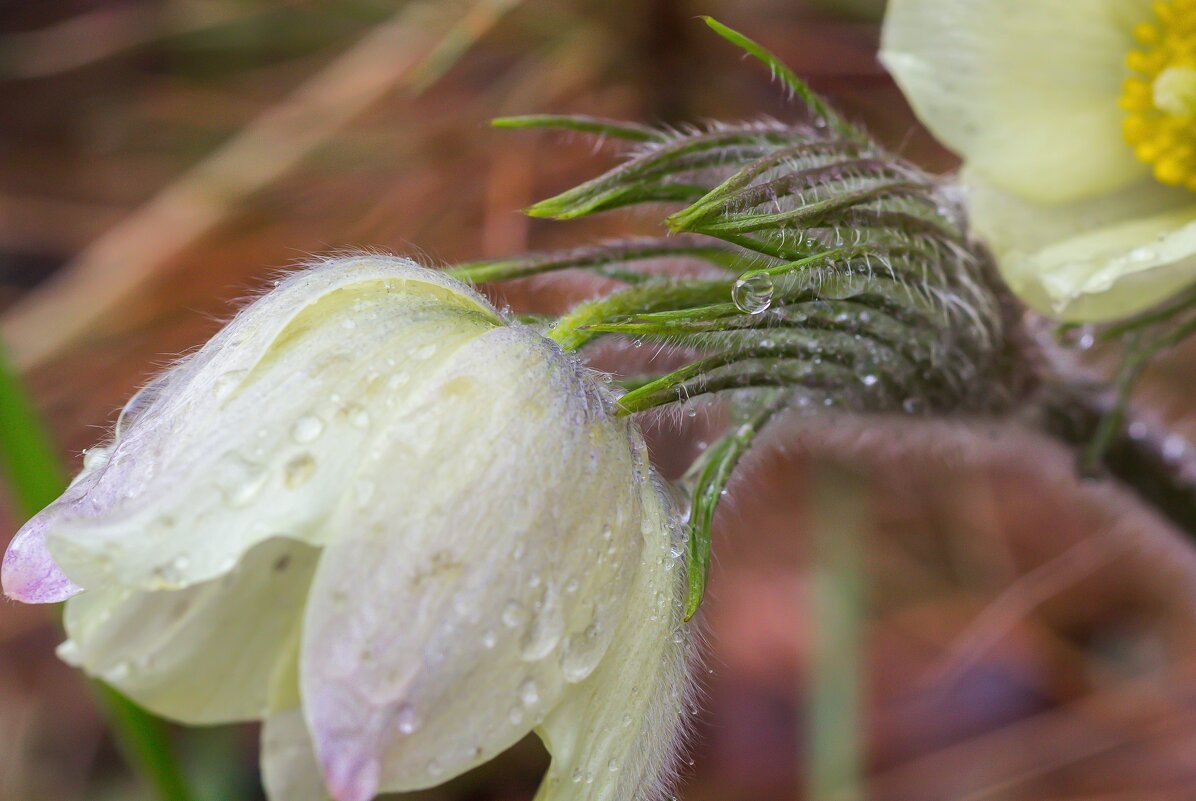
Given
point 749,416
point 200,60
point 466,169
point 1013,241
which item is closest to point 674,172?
point 749,416

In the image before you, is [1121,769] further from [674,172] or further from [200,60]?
[200,60]

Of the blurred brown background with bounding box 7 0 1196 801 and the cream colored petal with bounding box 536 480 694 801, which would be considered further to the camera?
the blurred brown background with bounding box 7 0 1196 801

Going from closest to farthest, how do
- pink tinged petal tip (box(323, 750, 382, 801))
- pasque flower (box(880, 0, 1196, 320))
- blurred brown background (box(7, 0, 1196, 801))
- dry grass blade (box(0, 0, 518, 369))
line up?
pink tinged petal tip (box(323, 750, 382, 801)), pasque flower (box(880, 0, 1196, 320)), blurred brown background (box(7, 0, 1196, 801)), dry grass blade (box(0, 0, 518, 369))

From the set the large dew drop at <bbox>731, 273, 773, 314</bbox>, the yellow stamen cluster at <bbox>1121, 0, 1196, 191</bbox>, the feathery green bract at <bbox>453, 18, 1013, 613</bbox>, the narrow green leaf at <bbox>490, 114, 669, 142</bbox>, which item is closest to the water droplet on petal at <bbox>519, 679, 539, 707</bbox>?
the feathery green bract at <bbox>453, 18, 1013, 613</bbox>

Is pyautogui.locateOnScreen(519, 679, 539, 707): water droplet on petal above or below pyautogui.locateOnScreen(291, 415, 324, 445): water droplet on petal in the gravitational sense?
below

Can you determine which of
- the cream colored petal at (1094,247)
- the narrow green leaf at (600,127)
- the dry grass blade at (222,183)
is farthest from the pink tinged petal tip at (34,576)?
the dry grass blade at (222,183)

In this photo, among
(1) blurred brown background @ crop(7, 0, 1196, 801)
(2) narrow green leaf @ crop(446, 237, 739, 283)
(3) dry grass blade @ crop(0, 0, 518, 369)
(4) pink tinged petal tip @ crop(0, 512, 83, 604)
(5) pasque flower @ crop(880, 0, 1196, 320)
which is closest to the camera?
(4) pink tinged petal tip @ crop(0, 512, 83, 604)

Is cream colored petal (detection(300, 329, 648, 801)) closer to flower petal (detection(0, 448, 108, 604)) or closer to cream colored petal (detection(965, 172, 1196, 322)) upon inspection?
flower petal (detection(0, 448, 108, 604))

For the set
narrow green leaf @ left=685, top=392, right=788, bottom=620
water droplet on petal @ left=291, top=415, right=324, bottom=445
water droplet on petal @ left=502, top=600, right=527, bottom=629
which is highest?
water droplet on petal @ left=291, top=415, right=324, bottom=445
